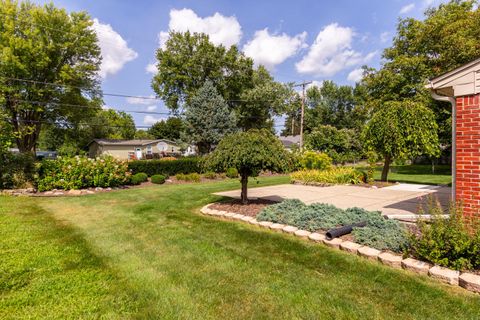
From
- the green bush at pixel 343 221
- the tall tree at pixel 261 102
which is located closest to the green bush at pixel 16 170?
the green bush at pixel 343 221

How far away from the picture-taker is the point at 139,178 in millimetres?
12734

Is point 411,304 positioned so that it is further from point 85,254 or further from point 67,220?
point 67,220

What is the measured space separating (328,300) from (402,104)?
10.7m

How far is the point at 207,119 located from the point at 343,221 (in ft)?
63.8

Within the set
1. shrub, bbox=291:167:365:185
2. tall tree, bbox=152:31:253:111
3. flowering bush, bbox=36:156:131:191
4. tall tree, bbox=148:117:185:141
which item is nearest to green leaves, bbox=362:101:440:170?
shrub, bbox=291:167:365:185

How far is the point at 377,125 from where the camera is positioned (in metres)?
11.2

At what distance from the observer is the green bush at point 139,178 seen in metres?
12.5

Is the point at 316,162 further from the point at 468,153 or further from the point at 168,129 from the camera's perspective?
the point at 168,129

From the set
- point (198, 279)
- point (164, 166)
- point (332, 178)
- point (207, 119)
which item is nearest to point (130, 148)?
point (207, 119)

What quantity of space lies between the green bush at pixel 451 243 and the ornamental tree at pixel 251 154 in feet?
10.6

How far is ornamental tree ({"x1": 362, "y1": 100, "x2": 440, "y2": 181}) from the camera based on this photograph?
10.4 metres

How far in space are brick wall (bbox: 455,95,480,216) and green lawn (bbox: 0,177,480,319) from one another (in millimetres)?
1461

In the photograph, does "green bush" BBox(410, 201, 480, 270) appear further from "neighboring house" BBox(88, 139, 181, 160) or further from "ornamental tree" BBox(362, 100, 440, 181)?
"neighboring house" BBox(88, 139, 181, 160)

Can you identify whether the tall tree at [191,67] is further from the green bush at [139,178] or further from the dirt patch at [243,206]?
the dirt patch at [243,206]
